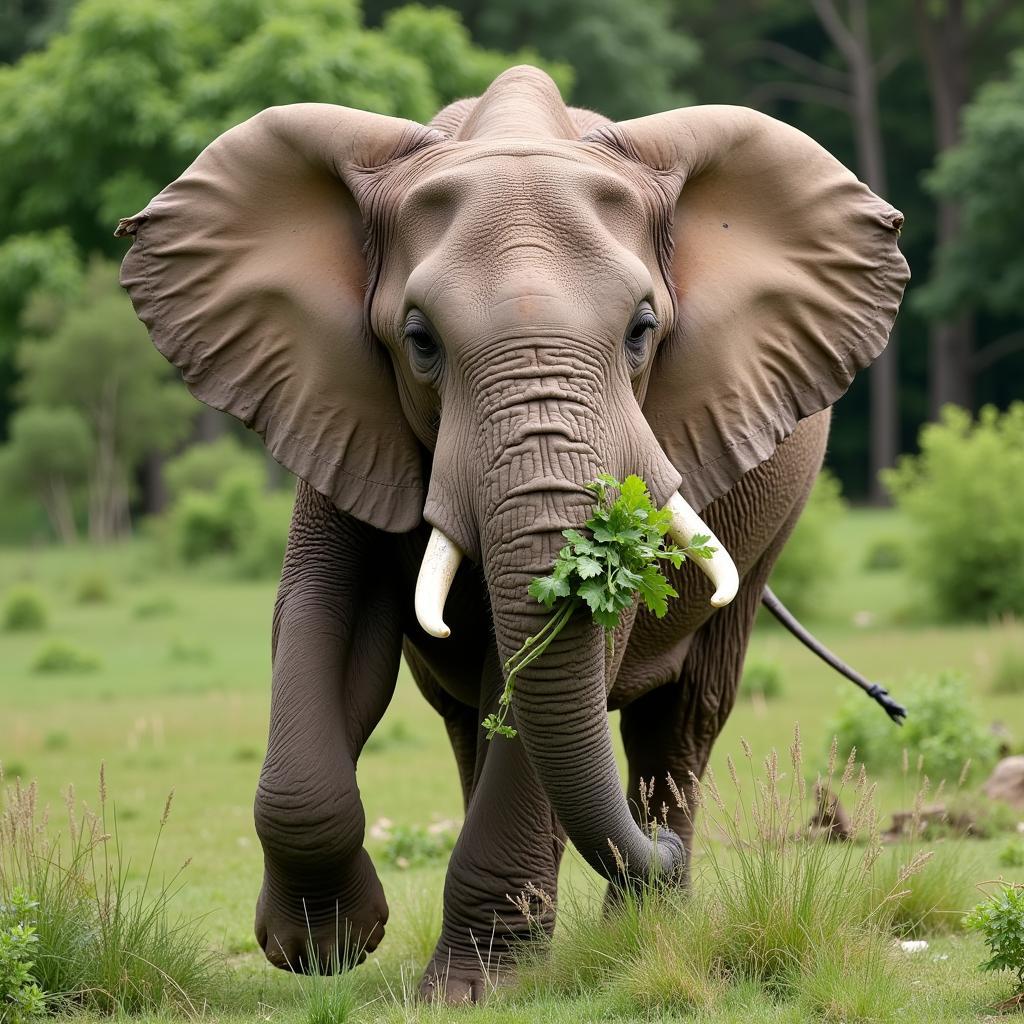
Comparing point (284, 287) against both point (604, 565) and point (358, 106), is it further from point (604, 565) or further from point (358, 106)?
point (358, 106)

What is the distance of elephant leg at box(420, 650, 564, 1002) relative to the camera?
6.32 metres

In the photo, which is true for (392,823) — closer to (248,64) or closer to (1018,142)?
(248,64)

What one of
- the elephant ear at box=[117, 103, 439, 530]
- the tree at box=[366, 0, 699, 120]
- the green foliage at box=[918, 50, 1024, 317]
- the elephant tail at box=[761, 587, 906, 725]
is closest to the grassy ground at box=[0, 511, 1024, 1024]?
the elephant tail at box=[761, 587, 906, 725]

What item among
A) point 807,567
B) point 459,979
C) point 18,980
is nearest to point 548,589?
point 459,979

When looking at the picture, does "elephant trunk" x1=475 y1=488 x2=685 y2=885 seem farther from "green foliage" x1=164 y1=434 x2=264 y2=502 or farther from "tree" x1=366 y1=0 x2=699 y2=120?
"tree" x1=366 y1=0 x2=699 y2=120

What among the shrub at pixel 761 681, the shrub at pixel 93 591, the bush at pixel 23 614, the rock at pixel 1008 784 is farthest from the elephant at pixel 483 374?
the shrub at pixel 93 591

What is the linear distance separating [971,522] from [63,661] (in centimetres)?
1013

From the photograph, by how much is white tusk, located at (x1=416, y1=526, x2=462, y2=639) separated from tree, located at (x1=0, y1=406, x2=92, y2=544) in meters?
34.1

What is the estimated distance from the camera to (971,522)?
850 inches

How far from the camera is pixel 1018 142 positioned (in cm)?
4091

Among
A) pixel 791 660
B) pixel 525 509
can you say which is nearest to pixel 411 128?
pixel 525 509

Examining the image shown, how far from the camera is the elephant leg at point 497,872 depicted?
6316mm

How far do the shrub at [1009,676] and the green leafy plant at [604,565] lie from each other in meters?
11.6

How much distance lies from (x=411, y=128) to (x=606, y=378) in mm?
1417
